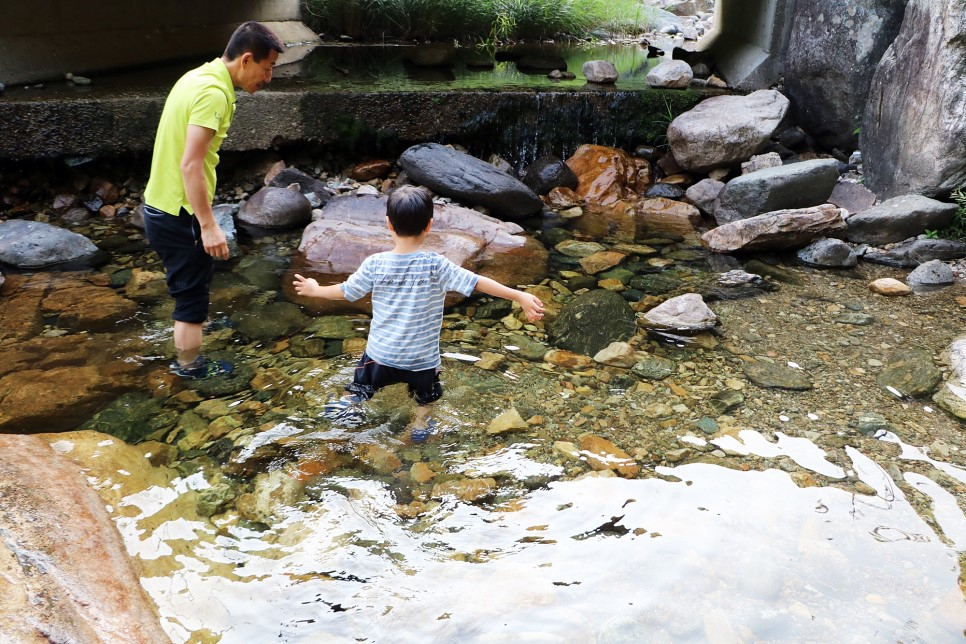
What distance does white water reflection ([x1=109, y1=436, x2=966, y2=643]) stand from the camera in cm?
224

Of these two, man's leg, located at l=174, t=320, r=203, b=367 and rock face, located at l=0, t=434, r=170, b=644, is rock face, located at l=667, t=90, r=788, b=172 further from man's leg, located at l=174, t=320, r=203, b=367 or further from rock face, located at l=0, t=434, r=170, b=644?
rock face, located at l=0, t=434, r=170, b=644

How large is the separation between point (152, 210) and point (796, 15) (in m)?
7.22

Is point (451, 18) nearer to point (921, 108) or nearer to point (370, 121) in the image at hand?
point (370, 121)

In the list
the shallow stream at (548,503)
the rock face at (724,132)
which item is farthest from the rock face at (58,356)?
the rock face at (724,132)

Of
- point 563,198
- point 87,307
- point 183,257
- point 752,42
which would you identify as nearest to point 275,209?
point 87,307

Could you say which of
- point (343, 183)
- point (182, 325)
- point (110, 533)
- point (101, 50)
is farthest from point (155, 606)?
point (101, 50)

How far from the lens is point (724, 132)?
6949 mm

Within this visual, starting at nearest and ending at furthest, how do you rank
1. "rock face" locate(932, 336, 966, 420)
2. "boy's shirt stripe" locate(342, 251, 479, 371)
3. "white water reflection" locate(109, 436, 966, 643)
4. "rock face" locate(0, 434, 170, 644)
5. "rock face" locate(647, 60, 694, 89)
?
"rock face" locate(0, 434, 170, 644) → "white water reflection" locate(109, 436, 966, 643) → "boy's shirt stripe" locate(342, 251, 479, 371) → "rock face" locate(932, 336, 966, 420) → "rock face" locate(647, 60, 694, 89)

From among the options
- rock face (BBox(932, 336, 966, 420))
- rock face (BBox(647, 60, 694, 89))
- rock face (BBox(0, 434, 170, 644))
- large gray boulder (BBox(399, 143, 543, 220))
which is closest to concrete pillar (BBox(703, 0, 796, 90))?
rock face (BBox(647, 60, 694, 89))

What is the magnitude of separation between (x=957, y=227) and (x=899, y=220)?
46cm

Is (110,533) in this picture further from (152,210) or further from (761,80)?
(761,80)

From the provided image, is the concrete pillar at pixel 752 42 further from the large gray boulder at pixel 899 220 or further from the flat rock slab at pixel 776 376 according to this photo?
the flat rock slab at pixel 776 376

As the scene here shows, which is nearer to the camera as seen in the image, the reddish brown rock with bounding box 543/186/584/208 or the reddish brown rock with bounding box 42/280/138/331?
the reddish brown rock with bounding box 42/280/138/331

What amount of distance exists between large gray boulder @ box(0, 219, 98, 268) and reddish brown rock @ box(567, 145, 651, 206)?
4416mm
